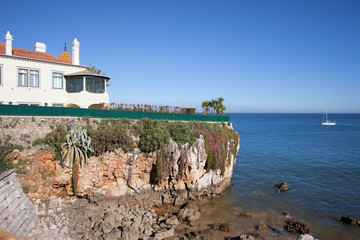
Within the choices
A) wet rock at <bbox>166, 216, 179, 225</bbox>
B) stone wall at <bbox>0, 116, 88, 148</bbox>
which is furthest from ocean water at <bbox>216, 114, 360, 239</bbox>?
stone wall at <bbox>0, 116, 88, 148</bbox>

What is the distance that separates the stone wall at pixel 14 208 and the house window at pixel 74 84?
13.2 m

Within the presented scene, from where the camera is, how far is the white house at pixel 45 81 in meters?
23.7

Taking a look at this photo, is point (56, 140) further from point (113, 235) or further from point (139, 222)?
point (139, 222)

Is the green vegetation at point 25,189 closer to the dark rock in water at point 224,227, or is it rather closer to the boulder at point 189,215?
the boulder at point 189,215

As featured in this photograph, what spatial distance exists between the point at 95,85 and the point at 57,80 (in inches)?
172

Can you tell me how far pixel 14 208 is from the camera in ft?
46.2

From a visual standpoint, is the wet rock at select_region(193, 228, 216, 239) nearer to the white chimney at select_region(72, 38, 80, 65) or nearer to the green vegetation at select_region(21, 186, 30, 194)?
the green vegetation at select_region(21, 186, 30, 194)

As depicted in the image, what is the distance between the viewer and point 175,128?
A: 77.7 ft

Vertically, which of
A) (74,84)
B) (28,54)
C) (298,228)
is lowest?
(298,228)

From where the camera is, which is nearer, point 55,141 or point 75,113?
point 55,141

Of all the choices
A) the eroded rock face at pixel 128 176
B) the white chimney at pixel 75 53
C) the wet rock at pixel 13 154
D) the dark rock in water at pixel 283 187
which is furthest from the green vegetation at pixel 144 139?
the white chimney at pixel 75 53

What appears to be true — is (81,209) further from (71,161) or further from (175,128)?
(175,128)

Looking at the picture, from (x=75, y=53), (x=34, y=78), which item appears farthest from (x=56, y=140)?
(x=75, y=53)

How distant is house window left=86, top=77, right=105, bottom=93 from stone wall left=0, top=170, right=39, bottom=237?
13658mm
